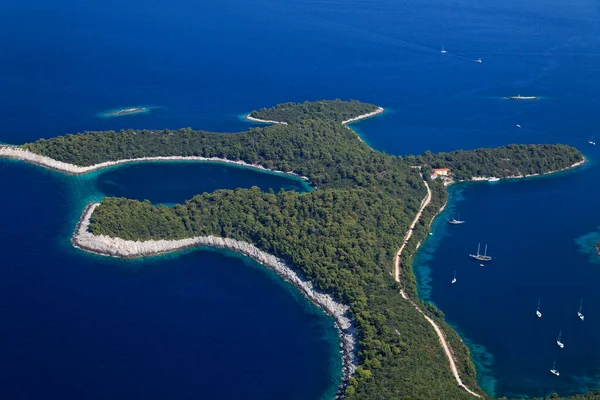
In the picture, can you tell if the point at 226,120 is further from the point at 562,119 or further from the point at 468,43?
the point at 468,43

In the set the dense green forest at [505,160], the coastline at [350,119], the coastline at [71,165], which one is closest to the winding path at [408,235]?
the dense green forest at [505,160]

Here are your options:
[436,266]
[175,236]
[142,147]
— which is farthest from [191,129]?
[436,266]

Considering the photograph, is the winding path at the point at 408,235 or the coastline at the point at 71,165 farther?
the coastline at the point at 71,165

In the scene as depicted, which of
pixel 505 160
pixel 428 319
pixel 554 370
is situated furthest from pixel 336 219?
pixel 505 160

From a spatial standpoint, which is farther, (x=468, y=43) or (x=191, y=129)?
(x=468, y=43)

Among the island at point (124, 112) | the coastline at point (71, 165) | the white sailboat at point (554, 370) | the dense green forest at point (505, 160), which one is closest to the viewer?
the white sailboat at point (554, 370)

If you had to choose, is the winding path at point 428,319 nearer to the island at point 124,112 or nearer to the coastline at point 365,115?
the coastline at point 365,115

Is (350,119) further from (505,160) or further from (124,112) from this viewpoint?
(124,112)

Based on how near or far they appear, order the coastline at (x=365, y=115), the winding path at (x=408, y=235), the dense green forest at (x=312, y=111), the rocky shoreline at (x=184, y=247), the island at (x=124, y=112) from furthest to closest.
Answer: the coastline at (x=365, y=115)
the island at (x=124, y=112)
the dense green forest at (x=312, y=111)
the winding path at (x=408, y=235)
the rocky shoreline at (x=184, y=247)
